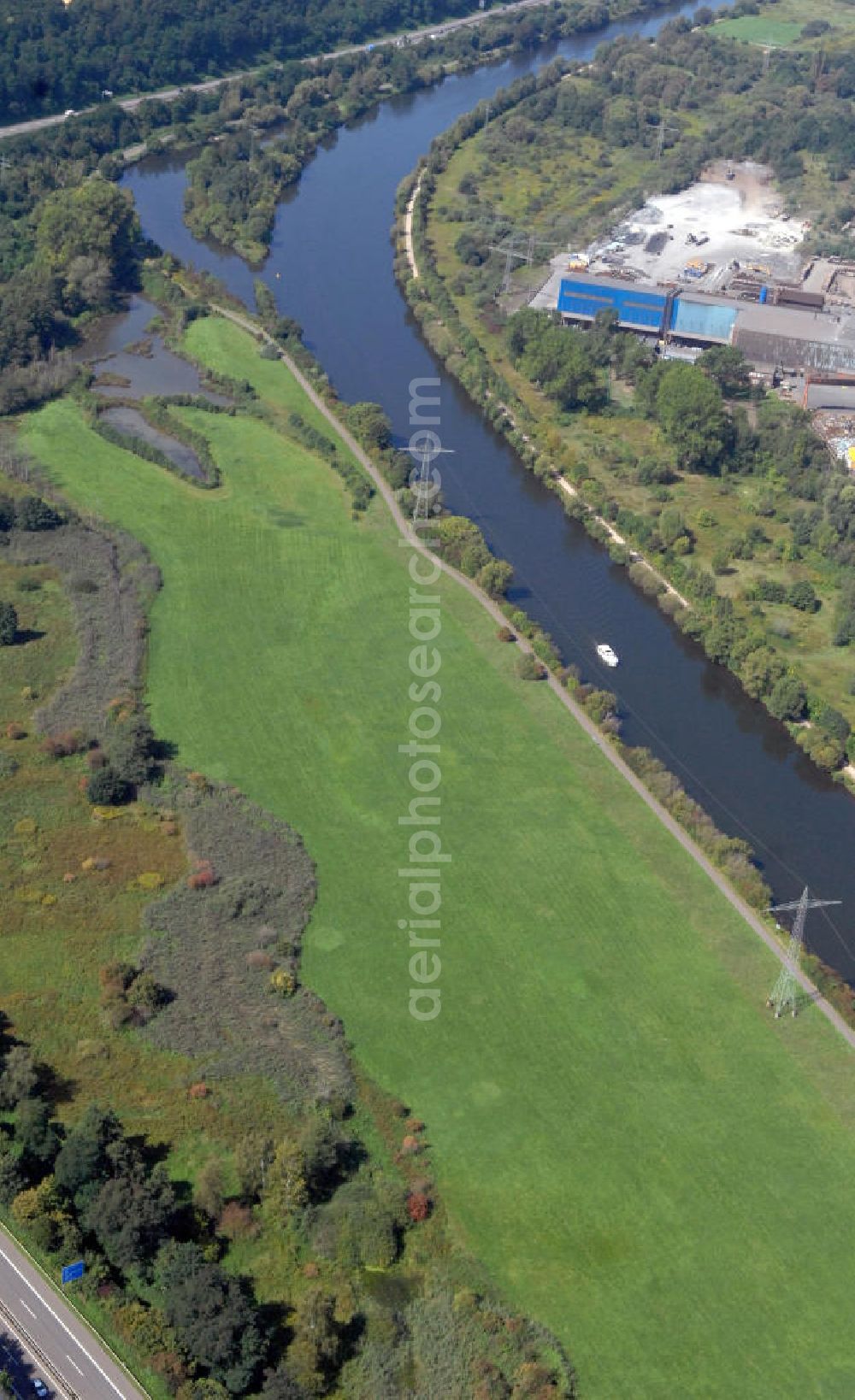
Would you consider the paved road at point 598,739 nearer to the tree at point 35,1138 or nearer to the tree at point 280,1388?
the tree at point 280,1388

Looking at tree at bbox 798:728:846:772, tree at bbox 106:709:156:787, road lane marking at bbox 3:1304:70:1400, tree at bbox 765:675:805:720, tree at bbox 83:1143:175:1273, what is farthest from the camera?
tree at bbox 765:675:805:720

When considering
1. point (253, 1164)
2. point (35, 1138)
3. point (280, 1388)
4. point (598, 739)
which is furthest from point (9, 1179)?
point (598, 739)

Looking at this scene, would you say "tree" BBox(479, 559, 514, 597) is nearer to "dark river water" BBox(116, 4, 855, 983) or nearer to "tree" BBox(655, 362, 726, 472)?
"dark river water" BBox(116, 4, 855, 983)

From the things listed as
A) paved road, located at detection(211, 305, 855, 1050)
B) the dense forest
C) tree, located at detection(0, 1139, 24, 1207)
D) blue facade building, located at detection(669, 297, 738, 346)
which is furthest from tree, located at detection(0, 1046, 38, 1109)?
the dense forest

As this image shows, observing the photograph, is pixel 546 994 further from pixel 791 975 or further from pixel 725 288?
pixel 725 288

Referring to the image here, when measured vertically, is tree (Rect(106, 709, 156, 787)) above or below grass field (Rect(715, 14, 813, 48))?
below
